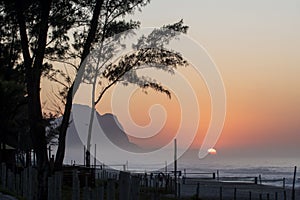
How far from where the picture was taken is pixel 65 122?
28.1 meters

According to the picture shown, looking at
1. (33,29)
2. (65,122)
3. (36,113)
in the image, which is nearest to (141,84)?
(65,122)

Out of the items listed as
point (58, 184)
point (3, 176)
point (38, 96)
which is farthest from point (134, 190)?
point (3, 176)

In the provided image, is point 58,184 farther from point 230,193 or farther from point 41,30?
point 230,193

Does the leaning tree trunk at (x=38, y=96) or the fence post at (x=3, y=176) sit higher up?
the leaning tree trunk at (x=38, y=96)

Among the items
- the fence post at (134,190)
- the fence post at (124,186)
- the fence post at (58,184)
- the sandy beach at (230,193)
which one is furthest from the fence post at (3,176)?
the fence post at (134,190)

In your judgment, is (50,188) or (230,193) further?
(230,193)

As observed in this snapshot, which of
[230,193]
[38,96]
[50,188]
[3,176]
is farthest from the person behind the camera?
[230,193]

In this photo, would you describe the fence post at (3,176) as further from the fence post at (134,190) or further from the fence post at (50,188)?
the fence post at (134,190)

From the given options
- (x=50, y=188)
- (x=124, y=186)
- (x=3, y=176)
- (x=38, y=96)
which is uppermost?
→ (x=38, y=96)

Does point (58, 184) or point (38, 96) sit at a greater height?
point (38, 96)

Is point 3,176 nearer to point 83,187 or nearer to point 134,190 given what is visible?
point 83,187

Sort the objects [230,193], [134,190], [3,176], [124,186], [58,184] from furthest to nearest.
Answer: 1. [230,193]
2. [3,176]
3. [58,184]
4. [124,186]
5. [134,190]

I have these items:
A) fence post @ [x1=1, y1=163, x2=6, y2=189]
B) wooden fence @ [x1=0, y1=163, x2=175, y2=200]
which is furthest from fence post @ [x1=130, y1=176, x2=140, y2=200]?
fence post @ [x1=1, y1=163, x2=6, y2=189]

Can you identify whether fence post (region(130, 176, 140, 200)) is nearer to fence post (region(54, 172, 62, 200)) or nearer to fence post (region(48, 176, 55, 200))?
fence post (region(54, 172, 62, 200))
